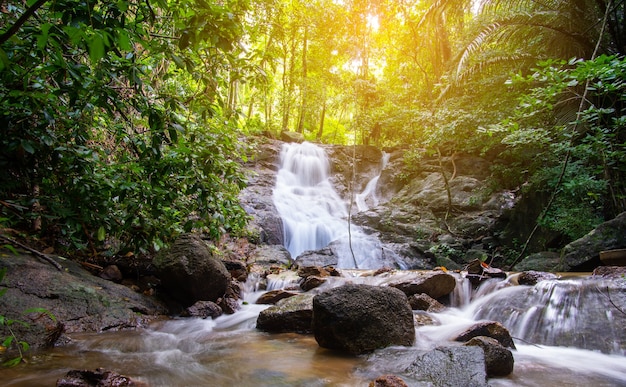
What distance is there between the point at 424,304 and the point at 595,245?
3.68 metres

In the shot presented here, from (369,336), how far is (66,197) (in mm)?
3449

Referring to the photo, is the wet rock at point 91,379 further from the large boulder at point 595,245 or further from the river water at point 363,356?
the large boulder at point 595,245

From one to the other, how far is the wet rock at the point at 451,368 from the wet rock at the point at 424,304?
8.61 feet

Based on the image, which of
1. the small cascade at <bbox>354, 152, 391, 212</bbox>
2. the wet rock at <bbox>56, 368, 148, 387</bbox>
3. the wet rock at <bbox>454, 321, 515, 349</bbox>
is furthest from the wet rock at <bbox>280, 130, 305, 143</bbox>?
the wet rock at <bbox>56, 368, 148, 387</bbox>

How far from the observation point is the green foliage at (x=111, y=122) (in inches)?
95.1

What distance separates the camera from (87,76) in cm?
279

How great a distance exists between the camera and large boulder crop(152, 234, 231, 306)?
16.4 feet

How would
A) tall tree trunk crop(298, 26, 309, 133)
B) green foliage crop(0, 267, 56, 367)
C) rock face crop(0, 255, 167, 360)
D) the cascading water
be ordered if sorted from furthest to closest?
1. tall tree trunk crop(298, 26, 309, 133)
2. the cascading water
3. rock face crop(0, 255, 167, 360)
4. green foliage crop(0, 267, 56, 367)

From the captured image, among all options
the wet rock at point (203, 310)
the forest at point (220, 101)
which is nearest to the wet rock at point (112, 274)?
the forest at point (220, 101)

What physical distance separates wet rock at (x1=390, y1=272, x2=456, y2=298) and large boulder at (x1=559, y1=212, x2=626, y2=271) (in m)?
2.62

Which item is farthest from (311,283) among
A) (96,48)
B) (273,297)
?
(96,48)

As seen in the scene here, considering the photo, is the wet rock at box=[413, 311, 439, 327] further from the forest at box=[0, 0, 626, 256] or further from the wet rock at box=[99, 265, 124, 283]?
the wet rock at box=[99, 265, 124, 283]

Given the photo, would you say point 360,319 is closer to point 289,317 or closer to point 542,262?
point 289,317

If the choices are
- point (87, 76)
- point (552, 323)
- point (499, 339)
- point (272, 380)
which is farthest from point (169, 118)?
point (552, 323)
